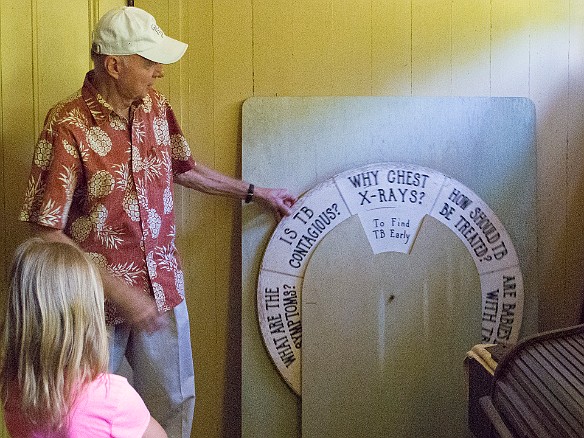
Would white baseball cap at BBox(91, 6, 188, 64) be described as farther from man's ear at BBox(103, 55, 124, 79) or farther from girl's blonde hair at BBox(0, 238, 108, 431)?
girl's blonde hair at BBox(0, 238, 108, 431)

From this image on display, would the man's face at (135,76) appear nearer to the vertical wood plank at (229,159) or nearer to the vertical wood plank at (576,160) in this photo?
the vertical wood plank at (229,159)

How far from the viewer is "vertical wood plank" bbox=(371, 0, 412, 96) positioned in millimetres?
2336

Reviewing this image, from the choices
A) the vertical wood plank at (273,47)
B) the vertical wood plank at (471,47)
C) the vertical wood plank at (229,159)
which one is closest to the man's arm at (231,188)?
the vertical wood plank at (229,159)

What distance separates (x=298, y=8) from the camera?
7.60ft

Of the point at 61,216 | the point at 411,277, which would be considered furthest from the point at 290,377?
the point at 61,216

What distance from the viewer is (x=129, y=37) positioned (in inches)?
70.2

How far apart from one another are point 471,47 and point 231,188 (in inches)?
35.5

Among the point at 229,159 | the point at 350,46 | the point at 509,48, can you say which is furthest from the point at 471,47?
the point at 229,159

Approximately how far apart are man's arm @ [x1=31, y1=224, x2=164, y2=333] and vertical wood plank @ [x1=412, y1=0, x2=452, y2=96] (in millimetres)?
1111

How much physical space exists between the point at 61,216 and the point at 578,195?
166cm

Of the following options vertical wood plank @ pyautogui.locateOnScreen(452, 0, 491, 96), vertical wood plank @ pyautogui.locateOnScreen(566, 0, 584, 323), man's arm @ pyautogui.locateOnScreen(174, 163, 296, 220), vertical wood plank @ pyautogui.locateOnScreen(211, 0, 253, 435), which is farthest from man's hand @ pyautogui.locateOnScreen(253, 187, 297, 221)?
vertical wood plank @ pyautogui.locateOnScreen(566, 0, 584, 323)

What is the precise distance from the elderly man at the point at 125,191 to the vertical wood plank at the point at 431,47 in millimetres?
838

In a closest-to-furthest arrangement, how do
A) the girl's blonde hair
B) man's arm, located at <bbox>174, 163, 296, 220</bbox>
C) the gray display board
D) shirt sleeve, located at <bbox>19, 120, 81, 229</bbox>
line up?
the girl's blonde hair < shirt sleeve, located at <bbox>19, 120, 81, 229</bbox> < man's arm, located at <bbox>174, 163, 296, 220</bbox> < the gray display board

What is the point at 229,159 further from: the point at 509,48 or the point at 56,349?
the point at 56,349
